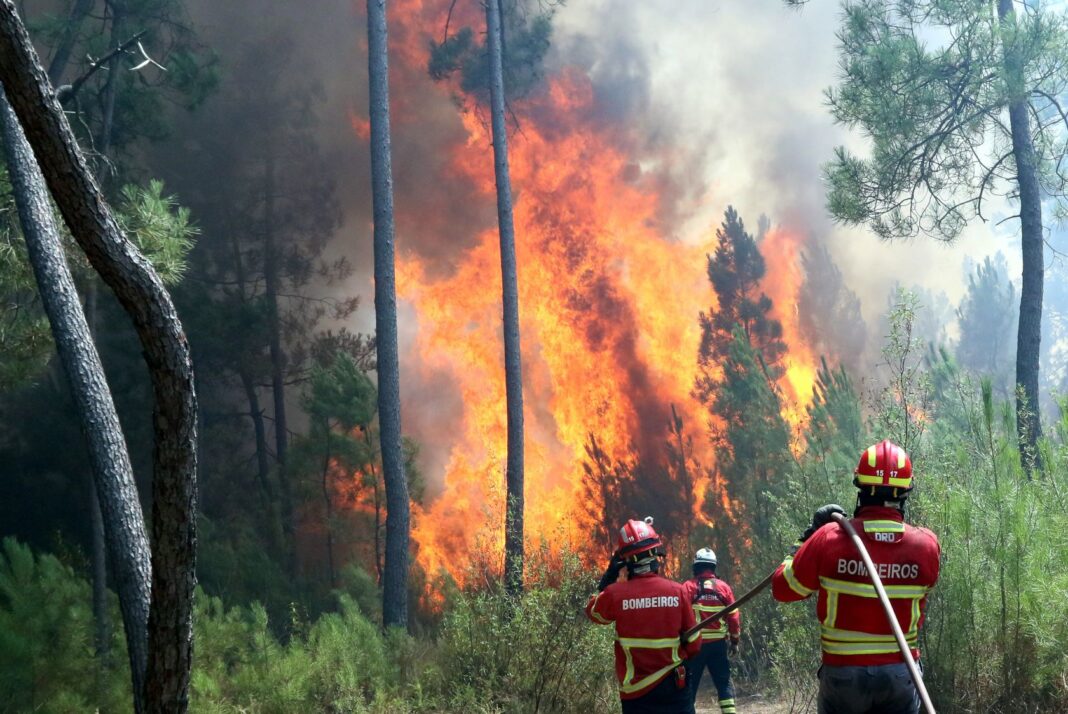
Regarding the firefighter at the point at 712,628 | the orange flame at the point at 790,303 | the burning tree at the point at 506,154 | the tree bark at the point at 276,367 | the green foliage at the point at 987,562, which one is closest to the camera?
the green foliage at the point at 987,562

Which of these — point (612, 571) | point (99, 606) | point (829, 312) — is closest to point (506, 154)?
point (99, 606)

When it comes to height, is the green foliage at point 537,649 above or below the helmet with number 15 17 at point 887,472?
below

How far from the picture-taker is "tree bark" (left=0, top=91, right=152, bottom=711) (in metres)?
6.67

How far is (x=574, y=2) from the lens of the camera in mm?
27938

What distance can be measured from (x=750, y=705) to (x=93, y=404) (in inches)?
301

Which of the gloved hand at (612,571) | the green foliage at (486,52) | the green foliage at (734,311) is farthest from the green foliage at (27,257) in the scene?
the green foliage at (734,311)

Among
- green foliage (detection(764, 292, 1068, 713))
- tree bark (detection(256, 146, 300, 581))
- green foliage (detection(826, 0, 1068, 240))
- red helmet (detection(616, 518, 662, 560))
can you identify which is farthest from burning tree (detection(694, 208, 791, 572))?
tree bark (detection(256, 146, 300, 581))

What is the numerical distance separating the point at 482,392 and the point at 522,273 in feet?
10.7

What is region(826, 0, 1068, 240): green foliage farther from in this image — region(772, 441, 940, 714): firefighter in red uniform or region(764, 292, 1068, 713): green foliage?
region(772, 441, 940, 714): firefighter in red uniform

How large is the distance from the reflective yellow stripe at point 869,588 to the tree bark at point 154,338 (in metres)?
2.73

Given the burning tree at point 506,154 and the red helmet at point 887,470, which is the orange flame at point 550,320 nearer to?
the burning tree at point 506,154

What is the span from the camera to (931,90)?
41.2 feet

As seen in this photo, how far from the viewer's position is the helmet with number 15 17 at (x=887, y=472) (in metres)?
4.20

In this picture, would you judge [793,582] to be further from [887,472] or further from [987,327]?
[987,327]
